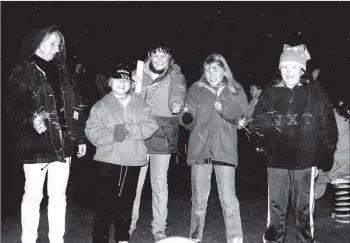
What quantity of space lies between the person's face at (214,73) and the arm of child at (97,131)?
121 centimetres

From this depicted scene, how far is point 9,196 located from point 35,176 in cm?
387

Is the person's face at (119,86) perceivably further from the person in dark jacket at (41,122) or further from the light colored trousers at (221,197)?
the light colored trousers at (221,197)

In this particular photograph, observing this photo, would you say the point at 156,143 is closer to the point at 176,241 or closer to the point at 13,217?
the point at 176,241

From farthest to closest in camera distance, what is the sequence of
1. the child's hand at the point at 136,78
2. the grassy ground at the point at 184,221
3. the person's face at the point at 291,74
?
1. the grassy ground at the point at 184,221
2. the child's hand at the point at 136,78
3. the person's face at the point at 291,74

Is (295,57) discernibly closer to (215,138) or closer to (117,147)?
(215,138)

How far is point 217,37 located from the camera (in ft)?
39.8

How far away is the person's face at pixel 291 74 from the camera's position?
443 cm

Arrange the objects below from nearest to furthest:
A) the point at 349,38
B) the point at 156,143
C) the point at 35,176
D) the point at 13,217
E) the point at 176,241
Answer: the point at 176,241 < the point at 35,176 < the point at 156,143 < the point at 13,217 < the point at 349,38

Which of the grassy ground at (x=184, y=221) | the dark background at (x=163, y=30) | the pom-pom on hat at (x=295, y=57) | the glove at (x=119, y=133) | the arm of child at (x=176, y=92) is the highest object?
the dark background at (x=163, y=30)

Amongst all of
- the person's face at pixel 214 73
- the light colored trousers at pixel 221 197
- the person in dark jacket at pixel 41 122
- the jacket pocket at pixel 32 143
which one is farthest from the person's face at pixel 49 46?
the light colored trousers at pixel 221 197

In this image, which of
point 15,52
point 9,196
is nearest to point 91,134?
point 9,196

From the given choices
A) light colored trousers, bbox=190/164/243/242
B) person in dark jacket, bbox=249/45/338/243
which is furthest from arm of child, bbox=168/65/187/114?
person in dark jacket, bbox=249/45/338/243

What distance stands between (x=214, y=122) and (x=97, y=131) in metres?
1.23

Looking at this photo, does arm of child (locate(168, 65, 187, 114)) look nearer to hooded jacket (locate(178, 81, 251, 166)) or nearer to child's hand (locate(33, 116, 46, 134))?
hooded jacket (locate(178, 81, 251, 166))
